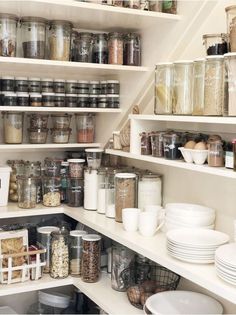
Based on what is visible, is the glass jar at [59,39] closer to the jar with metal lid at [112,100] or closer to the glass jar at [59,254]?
the jar with metal lid at [112,100]

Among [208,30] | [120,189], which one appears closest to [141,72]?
[208,30]

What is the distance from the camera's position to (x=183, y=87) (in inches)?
72.2

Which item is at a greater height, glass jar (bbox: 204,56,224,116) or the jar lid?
glass jar (bbox: 204,56,224,116)

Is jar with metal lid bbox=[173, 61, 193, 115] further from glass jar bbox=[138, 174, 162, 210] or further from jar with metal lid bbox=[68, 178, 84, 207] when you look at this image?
jar with metal lid bbox=[68, 178, 84, 207]

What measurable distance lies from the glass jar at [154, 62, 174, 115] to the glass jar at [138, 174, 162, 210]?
407 millimetres

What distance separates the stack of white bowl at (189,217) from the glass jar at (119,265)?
362 millimetres

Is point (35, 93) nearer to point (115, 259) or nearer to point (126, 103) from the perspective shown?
point (126, 103)

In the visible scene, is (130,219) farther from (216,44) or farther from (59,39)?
(59,39)

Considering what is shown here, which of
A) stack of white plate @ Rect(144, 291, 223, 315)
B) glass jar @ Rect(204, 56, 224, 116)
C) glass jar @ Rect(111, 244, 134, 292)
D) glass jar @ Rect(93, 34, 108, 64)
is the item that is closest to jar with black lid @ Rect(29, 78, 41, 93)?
glass jar @ Rect(93, 34, 108, 64)

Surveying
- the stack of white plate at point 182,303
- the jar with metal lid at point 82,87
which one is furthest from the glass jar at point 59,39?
the stack of white plate at point 182,303

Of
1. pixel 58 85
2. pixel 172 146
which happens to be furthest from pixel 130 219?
pixel 58 85

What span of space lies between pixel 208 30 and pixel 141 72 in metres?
0.51

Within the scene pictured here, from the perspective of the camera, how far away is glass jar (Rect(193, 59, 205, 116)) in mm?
1710

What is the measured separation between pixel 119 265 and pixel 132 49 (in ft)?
3.81
